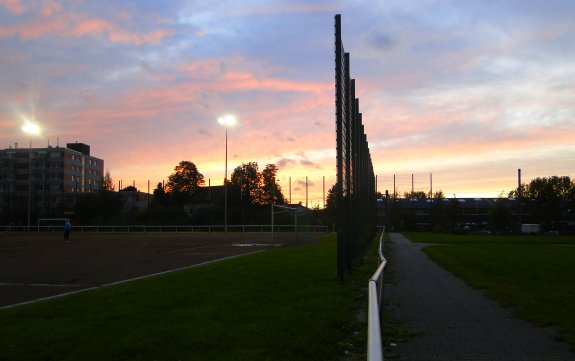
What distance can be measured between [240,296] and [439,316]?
3.48m

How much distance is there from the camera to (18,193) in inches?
4692

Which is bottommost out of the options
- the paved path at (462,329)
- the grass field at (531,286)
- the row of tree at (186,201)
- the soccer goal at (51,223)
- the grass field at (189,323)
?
the paved path at (462,329)

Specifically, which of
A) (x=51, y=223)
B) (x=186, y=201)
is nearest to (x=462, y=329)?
(x=51, y=223)

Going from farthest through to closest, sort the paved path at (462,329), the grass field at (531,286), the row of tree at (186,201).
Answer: the row of tree at (186,201)
the grass field at (531,286)
the paved path at (462,329)

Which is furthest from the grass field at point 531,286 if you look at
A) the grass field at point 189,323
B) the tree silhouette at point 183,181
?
the tree silhouette at point 183,181

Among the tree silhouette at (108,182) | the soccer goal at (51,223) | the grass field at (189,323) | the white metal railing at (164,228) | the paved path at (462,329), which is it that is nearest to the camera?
the grass field at (189,323)

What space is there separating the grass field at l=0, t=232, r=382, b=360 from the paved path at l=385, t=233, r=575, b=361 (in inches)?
35.6

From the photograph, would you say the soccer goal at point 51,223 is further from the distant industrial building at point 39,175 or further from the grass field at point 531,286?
the grass field at point 531,286

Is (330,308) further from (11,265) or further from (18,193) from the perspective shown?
(18,193)

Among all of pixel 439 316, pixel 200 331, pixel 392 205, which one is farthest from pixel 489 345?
pixel 392 205

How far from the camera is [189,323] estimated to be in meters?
7.42

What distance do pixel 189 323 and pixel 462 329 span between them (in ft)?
12.3

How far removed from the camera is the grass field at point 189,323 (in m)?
5.98

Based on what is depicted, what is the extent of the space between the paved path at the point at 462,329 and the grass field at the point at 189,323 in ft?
2.97
